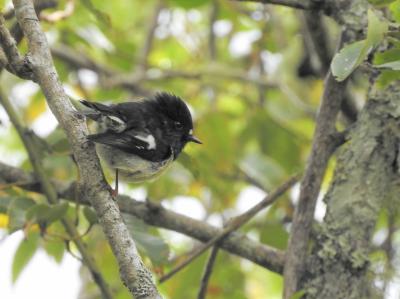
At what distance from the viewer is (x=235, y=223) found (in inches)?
122

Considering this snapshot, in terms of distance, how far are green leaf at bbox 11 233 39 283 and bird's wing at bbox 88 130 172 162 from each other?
0.65 metres

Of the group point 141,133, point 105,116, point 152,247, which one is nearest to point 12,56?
point 105,116

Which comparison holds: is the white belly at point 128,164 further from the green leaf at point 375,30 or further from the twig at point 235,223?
the green leaf at point 375,30

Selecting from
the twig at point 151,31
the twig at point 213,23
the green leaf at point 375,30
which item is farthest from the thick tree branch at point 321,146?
the twig at point 151,31

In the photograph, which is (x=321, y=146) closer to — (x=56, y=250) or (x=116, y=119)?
(x=116, y=119)

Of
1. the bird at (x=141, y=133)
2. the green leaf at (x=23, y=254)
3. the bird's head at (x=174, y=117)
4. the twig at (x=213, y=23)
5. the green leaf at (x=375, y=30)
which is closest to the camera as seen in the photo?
the green leaf at (x=375, y=30)

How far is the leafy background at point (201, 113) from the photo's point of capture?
311 centimetres

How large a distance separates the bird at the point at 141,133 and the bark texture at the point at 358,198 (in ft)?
2.84

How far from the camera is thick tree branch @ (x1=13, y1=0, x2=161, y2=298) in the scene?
210cm

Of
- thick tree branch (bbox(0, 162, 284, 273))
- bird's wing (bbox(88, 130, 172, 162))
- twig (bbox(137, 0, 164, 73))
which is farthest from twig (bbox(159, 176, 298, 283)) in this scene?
twig (bbox(137, 0, 164, 73))

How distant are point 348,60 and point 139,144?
4.68 ft

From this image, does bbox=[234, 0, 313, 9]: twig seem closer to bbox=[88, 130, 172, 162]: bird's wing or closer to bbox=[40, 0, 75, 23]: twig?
bbox=[88, 130, 172, 162]: bird's wing

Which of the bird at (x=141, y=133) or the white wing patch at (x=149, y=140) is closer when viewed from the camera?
the bird at (x=141, y=133)

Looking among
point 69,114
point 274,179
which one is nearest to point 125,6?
point 274,179
